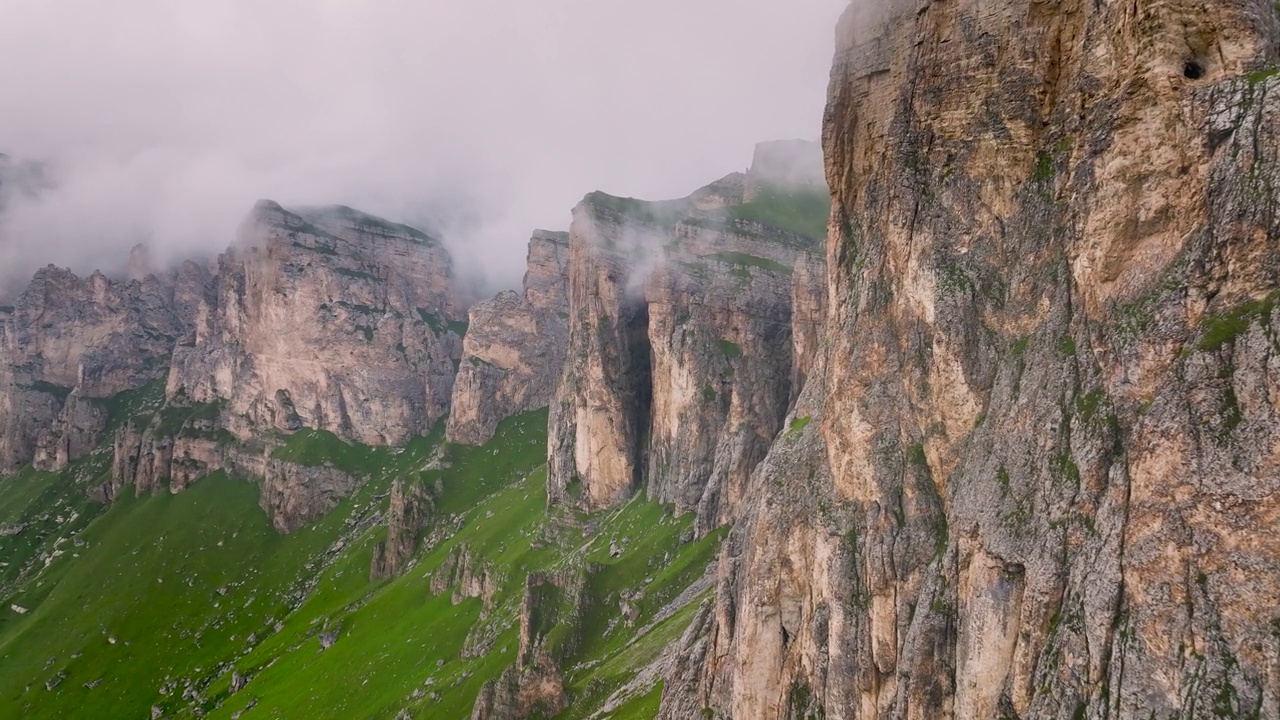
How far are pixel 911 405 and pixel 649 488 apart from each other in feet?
335

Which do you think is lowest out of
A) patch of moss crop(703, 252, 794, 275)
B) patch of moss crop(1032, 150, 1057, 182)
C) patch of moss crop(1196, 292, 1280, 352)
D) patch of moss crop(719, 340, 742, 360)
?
patch of moss crop(719, 340, 742, 360)

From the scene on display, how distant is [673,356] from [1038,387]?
106738 mm

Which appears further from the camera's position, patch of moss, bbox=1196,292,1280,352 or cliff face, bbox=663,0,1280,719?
cliff face, bbox=663,0,1280,719

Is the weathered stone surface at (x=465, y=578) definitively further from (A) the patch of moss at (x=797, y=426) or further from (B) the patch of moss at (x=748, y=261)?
(A) the patch of moss at (x=797, y=426)

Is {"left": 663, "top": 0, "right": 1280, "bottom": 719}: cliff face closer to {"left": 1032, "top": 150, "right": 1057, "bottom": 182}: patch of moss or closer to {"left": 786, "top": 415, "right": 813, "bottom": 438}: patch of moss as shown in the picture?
{"left": 1032, "top": 150, "right": 1057, "bottom": 182}: patch of moss

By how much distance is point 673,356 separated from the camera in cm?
14200

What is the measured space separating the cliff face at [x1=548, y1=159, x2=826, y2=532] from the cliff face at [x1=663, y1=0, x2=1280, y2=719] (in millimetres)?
66217

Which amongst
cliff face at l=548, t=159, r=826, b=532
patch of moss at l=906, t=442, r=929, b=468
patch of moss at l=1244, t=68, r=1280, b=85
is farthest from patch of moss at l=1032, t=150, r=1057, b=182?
cliff face at l=548, t=159, r=826, b=532

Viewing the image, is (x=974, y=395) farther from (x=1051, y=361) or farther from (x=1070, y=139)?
(x=1070, y=139)

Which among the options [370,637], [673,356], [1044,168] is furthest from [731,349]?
[370,637]

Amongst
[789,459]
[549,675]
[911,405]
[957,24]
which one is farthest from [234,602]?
[957,24]

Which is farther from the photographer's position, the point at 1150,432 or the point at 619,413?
the point at 619,413

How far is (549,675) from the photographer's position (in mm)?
95125

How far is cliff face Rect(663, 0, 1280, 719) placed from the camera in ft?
88.4
